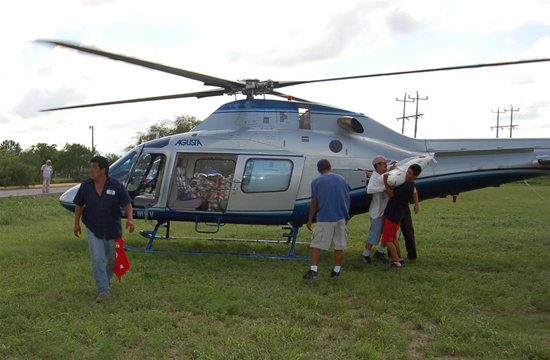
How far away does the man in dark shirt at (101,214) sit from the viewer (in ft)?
19.2

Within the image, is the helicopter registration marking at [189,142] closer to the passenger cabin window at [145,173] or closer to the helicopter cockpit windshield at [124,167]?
the passenger cabin window at [145,173]

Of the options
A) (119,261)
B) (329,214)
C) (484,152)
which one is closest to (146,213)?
(119,261)

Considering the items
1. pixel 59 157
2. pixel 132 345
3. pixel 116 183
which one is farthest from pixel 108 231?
pixel 59 157

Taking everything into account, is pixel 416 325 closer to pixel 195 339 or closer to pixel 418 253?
pixel 195 339

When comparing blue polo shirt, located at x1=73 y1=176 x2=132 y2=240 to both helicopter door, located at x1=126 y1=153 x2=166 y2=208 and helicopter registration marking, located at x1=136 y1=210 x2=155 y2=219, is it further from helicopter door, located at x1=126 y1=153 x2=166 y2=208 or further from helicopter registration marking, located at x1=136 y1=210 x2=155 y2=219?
helicopter door, located at x1=126 y1=153 x2=166 y2=208

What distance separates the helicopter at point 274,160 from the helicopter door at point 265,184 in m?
0.02

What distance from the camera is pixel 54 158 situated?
74.4 metres

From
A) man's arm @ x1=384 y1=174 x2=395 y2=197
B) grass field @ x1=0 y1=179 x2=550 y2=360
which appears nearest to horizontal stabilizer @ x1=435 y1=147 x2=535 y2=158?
man's arm @ x1=384 y1=174 x2=395 y2=197

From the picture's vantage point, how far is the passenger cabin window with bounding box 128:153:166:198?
362 inches

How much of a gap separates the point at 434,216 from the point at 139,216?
1077 cm

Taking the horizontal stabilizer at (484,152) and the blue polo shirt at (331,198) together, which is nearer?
the blue polo shirt at (331,198)

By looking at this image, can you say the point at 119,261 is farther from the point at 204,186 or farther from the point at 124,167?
the point at 124,167

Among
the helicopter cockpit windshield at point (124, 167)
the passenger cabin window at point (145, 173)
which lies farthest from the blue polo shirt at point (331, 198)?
the helicopter cockpit windshield at point (124, 167)

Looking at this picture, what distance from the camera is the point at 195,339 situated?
15.0ft
